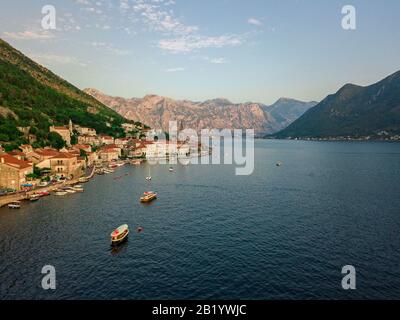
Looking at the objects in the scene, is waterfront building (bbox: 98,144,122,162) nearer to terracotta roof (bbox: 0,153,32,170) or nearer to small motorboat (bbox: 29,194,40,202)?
terracotta roof (bbox: 0,153,32,170)

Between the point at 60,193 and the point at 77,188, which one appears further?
the point at 77,188

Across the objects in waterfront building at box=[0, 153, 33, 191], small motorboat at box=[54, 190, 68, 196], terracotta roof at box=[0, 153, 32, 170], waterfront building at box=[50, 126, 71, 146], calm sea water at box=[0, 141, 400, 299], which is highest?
waterfront building at box=[50, 126, 71, 146]

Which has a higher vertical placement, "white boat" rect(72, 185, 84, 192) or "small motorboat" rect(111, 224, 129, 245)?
Result: "white boat" rect(72, 185, 84, 192)

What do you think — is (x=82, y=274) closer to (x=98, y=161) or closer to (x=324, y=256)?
(x=324, y=256)

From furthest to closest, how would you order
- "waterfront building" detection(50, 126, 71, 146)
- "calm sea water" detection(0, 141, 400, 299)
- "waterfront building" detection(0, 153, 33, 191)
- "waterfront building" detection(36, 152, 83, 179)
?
1. "waterfront building" detection(50, 126, 71, 146)
2. "waterfront building" detection(36, 152, 83, 179)
3. "waterfront building" detection(0, 153, 33, 191)
4. "calm sea water" detection(0, 141, 400, 299)

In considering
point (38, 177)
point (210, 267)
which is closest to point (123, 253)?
point (210, 267)

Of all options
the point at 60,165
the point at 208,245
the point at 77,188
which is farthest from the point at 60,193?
the point at 208,245

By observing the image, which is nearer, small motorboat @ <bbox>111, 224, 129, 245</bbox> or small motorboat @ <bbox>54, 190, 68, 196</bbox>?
small motorboat @ <bbox>111, 224, 129, 245</bbox>

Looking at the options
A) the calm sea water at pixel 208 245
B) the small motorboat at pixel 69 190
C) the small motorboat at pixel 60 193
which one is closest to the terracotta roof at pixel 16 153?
the small motorboat at pixel 69 190

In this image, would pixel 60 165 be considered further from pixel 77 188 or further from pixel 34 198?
pixel 34 198

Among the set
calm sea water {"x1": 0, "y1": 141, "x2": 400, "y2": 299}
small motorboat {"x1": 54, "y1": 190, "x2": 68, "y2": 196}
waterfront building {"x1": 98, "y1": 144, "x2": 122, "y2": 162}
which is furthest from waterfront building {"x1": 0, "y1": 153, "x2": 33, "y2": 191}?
waterfront building {"x1": 98, "y1": 144, "x2": 122, "y2": 162}
